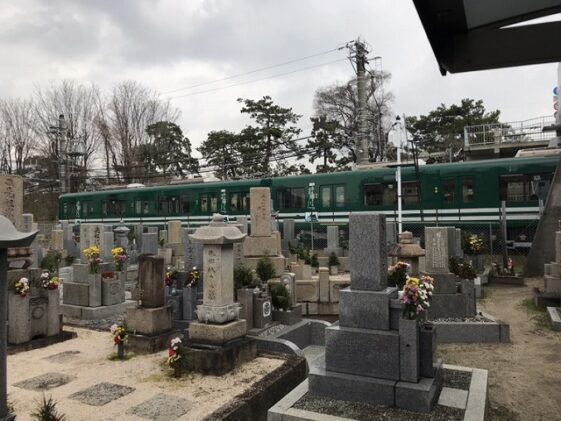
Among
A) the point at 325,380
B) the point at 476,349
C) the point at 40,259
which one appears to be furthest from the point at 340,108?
the point at 325,380

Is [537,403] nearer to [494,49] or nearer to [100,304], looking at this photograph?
[494,49]

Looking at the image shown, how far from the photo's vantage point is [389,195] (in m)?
17.7

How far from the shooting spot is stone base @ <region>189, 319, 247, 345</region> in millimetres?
5766

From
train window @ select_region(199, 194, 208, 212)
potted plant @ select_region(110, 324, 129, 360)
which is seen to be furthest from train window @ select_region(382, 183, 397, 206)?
potted plant @ select_region(110, 324, 129, 360)

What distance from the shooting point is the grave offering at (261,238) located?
11.4m

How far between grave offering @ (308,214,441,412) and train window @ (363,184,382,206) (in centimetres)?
1331

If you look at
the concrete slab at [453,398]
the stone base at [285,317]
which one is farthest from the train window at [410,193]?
the concrete slab at [453,398]

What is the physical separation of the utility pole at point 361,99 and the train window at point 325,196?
4.46m

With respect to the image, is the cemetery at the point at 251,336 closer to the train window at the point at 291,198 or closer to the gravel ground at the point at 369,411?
the gravel ground at the point at 369,411

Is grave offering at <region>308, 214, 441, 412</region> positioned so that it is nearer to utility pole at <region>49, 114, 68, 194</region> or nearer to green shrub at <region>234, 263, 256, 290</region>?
green shrub at <region>234, 263, 256, 290</region>

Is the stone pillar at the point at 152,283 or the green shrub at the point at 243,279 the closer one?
the stone pillar at the point at 152,283

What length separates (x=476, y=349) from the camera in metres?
7.18

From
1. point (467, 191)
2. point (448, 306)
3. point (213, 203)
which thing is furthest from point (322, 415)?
point (213, 203)

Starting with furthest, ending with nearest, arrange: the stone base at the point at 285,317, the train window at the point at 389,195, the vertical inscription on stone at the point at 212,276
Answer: the train window at the point at 389,195
the stone base at the point at 285,317
the vertical inscription on stone at the point at 212,276
